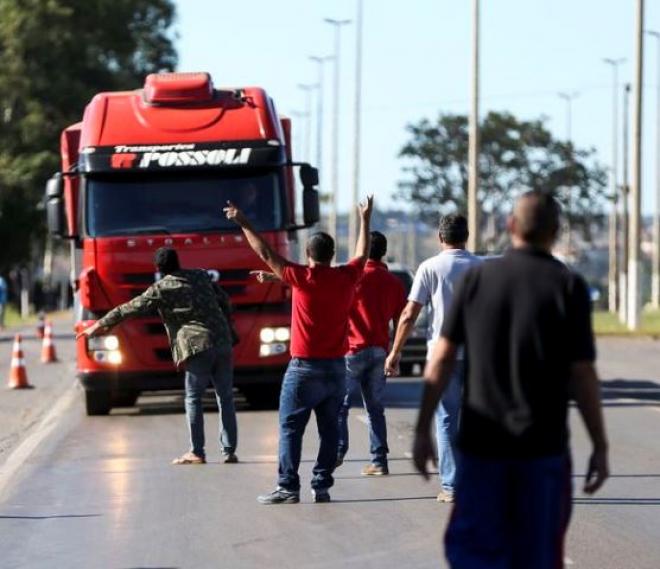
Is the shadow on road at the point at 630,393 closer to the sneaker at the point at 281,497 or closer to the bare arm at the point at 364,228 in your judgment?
the sneaker at the point at 281,497

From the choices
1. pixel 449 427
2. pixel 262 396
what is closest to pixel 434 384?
pixel 449 427

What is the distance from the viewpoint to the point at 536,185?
3287 inches

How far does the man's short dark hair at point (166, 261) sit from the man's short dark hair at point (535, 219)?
8194 mm

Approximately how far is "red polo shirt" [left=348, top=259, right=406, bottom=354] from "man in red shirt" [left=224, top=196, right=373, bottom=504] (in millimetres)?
1645

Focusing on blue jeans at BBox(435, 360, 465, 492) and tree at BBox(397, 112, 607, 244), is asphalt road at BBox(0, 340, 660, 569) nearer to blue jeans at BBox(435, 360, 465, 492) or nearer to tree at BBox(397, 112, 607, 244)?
blue jeans at BBox(435, 360, 465, 492)

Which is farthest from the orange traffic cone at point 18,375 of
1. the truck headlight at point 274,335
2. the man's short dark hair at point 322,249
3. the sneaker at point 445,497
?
the man's short dark hair at point 322,249

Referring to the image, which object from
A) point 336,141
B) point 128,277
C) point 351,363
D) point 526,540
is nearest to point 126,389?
point 128,277

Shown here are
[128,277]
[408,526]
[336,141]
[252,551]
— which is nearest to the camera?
[252,551]

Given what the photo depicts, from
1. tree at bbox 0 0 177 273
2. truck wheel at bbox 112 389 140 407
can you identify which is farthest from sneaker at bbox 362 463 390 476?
tree at bbox 0 0 177 273

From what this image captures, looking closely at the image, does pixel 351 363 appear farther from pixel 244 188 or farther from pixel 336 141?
pixel 336 141

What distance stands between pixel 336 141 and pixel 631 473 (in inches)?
2383

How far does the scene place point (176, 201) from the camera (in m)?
19.8

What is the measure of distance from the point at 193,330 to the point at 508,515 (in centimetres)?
839

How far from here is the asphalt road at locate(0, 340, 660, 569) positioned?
10.0 meters
